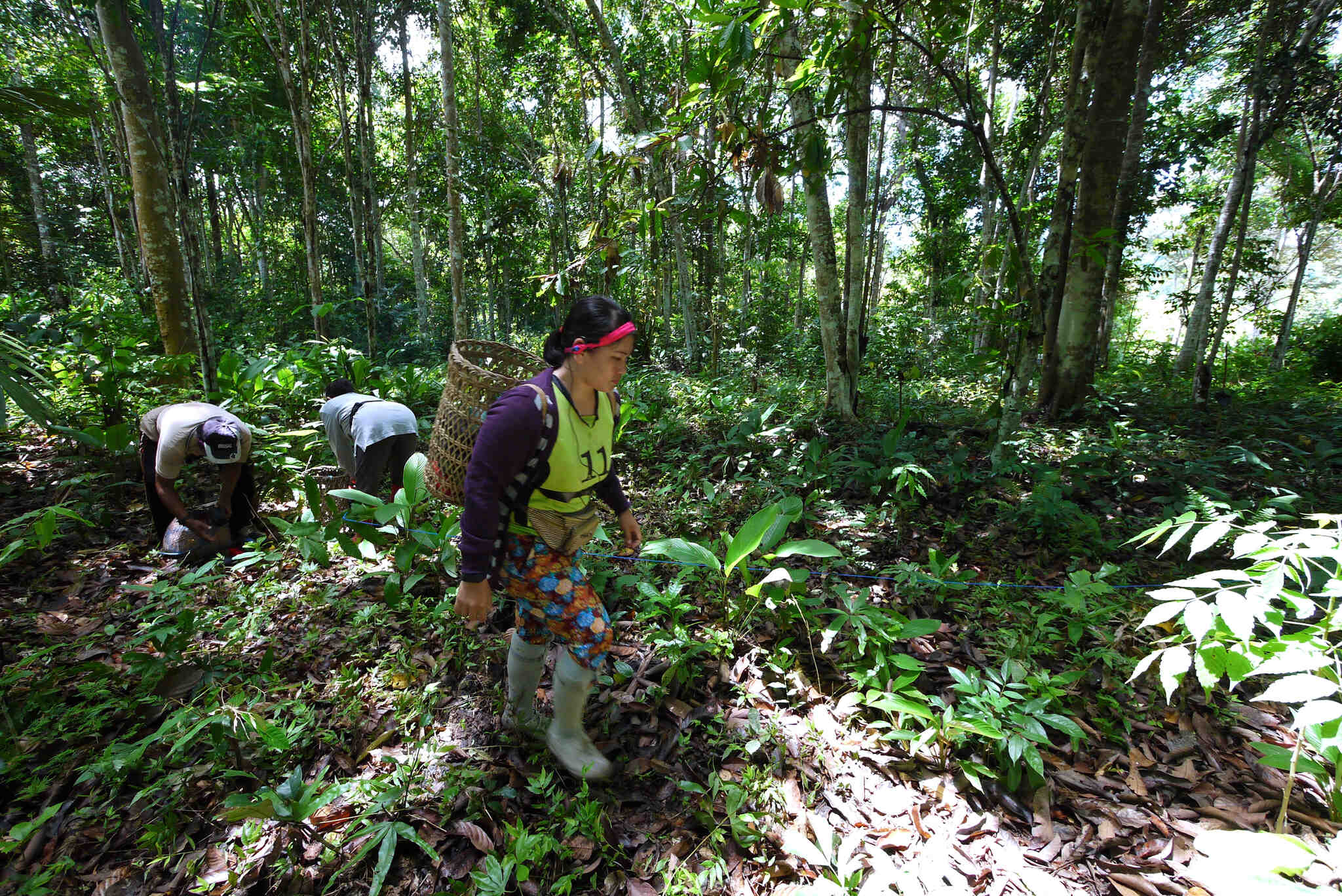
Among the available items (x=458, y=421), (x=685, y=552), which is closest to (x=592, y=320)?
(x=458, y=421)

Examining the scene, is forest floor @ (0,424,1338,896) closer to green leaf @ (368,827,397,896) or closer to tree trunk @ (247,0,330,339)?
green leaf @ (368,827,397,896)

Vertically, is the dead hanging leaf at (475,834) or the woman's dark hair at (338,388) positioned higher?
the woman's dark hair at (338,388)

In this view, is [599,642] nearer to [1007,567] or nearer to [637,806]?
[637,806]

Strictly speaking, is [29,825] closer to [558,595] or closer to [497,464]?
[558,595]

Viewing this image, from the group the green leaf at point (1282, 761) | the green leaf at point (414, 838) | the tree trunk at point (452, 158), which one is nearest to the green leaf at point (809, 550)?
the green leaf at point (1282, 761)

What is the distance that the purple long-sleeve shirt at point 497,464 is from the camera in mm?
1935

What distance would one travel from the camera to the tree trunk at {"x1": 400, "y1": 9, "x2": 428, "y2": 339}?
11789mm

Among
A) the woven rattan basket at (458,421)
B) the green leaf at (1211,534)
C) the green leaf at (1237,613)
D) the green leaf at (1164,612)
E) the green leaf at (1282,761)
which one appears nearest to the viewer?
the green leaf at (1237,613)

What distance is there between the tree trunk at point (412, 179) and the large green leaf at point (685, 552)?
39.1 ft

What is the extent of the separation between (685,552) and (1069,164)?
4.76 m

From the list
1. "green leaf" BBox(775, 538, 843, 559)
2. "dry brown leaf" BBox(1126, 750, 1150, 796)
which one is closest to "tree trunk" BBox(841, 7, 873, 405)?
"green leaf" BBox(775, 538, 843, 559)

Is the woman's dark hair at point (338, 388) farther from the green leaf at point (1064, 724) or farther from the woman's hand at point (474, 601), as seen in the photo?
the green leaf at point (1064, 724)

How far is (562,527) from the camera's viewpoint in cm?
219

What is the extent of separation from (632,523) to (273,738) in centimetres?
155
